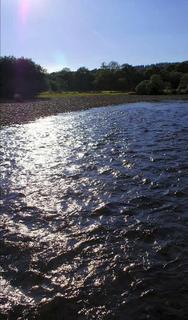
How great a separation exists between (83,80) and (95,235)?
185m

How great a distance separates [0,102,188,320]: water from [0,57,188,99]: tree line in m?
74.7

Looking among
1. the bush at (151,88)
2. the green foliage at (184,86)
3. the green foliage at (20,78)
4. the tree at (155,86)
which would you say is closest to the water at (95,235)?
the green foliage at (20,78)

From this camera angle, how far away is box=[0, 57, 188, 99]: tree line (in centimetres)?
10431

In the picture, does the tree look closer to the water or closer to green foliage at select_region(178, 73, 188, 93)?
green foliage at select_region(178, 73, 188, 93)

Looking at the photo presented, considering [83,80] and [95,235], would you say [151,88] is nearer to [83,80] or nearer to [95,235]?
[83,80]

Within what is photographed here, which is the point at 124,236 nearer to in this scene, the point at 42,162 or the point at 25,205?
the point at 25,205

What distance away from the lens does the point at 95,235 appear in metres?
13.0

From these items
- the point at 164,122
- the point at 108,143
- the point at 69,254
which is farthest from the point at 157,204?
the point at 164,122

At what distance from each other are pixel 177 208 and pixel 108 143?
16573 mm

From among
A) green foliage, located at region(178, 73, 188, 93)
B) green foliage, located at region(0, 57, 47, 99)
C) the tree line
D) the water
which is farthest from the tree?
the water

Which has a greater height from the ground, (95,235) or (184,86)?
(184,86)

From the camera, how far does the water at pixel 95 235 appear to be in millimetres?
9297

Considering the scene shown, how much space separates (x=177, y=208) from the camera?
48.6 feet

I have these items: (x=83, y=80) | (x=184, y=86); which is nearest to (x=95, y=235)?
(x=184, y=86)
